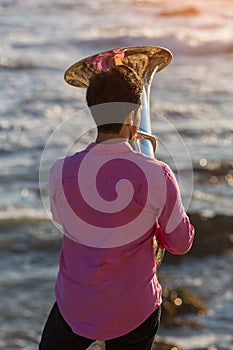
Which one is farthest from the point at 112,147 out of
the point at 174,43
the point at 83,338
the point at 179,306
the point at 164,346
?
the point at 174,43

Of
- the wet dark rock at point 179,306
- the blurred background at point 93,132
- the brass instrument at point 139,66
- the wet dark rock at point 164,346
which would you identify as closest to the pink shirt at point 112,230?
the brass instrument at point 139,66

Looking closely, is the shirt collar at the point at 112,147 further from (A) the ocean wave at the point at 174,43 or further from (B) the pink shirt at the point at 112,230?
(A) the ocean wave at the point at 174,43

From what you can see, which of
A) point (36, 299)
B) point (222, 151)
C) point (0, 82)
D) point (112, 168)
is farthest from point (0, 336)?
point (0, 82)

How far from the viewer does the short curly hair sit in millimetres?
2809

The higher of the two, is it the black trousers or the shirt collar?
the shirt collar

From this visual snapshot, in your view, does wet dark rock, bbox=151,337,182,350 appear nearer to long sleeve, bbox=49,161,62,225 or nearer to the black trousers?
the black trousers

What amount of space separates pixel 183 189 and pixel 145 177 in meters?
4.74

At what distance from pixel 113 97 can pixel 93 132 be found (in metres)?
6.64

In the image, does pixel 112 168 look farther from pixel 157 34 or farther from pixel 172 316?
pixel 157 34

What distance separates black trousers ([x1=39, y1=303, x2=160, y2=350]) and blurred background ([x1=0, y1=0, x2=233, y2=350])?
98 centimetres

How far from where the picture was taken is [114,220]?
2.86m

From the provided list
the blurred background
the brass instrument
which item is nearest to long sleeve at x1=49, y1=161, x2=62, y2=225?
the brass instrument

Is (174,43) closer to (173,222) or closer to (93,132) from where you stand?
(93,132)

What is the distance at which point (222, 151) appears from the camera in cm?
885
